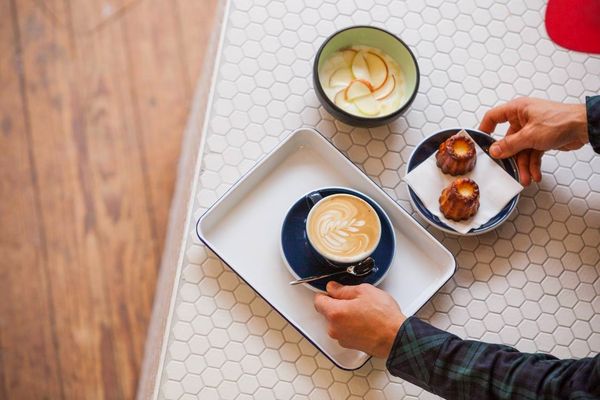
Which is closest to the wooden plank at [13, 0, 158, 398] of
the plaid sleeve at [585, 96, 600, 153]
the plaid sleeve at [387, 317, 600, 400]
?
the plaid sleeve at [387, 317, 600, 400]

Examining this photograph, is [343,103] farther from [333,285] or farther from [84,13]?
[84,13]

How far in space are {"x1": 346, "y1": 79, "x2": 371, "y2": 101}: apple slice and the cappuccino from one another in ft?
0.67

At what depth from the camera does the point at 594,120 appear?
110 centimetres

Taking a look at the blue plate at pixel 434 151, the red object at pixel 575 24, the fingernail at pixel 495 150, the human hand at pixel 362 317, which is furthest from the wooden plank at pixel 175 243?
the red object at pixel 575 24

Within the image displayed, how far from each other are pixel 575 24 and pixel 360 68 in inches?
18.4

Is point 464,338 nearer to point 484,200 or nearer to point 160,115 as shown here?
point 484,200

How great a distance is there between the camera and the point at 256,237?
113 cm

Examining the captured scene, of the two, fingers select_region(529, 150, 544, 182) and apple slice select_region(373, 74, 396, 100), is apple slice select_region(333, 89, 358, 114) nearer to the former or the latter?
apple slice select_region(373, 74, 396, 100)

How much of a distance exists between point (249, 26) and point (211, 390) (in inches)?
27.0

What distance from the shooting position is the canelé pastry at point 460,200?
3.56 feet

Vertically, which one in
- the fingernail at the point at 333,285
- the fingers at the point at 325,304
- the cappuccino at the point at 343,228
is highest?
the cappuccino at the point at 343,228

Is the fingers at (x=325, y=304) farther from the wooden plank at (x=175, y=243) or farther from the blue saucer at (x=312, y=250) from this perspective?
the wooden plank at (x=175, y=243)

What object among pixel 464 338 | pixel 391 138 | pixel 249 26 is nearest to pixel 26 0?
pixel 249 26

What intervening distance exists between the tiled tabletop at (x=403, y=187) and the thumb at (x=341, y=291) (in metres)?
0.10
